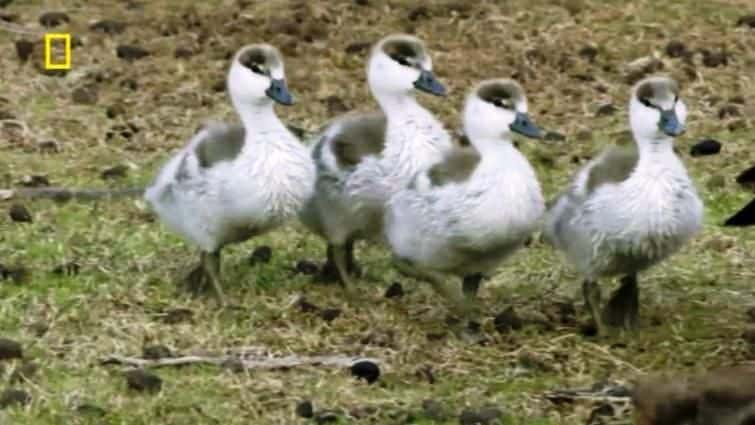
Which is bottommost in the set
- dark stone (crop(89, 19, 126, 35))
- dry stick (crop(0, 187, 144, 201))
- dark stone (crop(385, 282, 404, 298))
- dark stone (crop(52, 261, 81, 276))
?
dark stone (crop(89, 19, 126, 35))

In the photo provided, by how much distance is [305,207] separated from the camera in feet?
25.7

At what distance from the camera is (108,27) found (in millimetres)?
11578

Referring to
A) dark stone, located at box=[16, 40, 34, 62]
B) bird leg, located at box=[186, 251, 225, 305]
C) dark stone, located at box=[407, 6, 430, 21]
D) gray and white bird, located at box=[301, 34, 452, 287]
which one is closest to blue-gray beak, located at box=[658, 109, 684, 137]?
gray and white bird, located at box=[301, 34, 452, 287]

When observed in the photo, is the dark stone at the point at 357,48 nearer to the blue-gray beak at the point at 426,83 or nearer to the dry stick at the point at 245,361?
the blue-gray beak at the point at 426,83

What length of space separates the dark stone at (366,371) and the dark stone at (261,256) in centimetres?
134

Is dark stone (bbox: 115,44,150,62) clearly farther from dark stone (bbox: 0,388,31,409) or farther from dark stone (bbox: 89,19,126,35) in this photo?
dark stone (bbox: 0,388,31,409)

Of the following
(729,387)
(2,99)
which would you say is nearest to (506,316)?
(729,387)

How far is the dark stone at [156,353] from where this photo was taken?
6977mm

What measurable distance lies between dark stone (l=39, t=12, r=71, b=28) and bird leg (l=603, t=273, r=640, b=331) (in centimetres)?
514

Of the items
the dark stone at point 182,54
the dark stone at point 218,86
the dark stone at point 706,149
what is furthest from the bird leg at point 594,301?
the dark stone at point 182,54

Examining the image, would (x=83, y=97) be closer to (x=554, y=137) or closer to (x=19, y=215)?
(x=19, y=215)

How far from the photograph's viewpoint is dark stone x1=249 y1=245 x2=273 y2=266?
26.8 feet

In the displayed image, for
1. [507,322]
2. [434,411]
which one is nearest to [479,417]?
[434,411]

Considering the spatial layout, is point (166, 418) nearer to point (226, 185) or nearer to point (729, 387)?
point (226, 185)
